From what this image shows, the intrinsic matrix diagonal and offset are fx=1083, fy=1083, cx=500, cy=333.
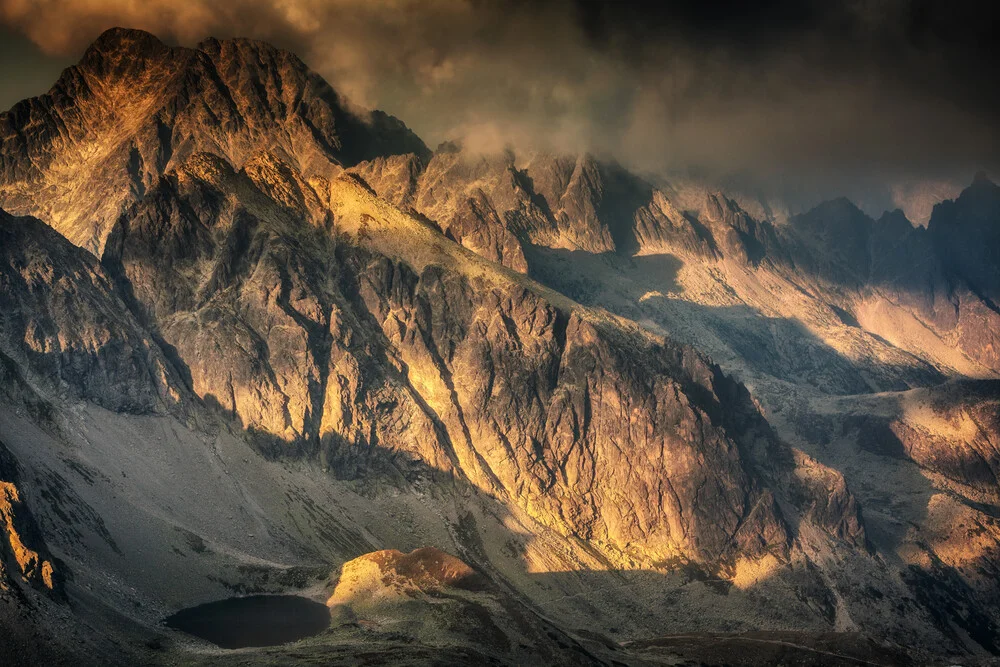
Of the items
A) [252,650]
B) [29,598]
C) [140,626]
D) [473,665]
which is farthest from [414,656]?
[29,598]

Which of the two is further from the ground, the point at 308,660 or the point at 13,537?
the point at 13,537

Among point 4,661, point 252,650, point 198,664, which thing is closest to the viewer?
point 4,661

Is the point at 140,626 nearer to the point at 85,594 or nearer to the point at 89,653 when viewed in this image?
the point at 85,594

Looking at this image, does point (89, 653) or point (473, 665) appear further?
point (473, 665)

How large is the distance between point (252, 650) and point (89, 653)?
3308cm

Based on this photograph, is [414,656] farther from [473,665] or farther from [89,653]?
[89,653]

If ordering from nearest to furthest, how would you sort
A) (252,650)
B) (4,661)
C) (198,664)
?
1. (4,661)
2. (198,664)
3. (252,650)

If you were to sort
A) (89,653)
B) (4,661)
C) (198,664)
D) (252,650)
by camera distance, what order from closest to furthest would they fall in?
(4,661) < (89,653) < (198,664) < (252,650)

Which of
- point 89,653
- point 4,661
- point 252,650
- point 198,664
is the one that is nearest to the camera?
→ point 4,661

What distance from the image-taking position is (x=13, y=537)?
186000 millimetres

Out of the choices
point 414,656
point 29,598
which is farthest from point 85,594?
point 414,656

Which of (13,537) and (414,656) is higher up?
(13,537)

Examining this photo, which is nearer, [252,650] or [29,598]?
[29,598]

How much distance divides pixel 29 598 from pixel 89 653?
14.2m
